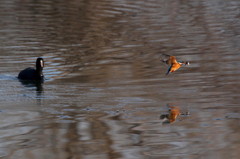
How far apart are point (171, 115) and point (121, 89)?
1.98 metres

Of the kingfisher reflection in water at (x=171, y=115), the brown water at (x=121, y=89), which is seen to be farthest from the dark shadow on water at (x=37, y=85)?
the kingfisher reflection in water at (x=171, y=115)

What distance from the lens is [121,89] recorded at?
35.8 feet

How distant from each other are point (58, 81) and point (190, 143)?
15.5ft

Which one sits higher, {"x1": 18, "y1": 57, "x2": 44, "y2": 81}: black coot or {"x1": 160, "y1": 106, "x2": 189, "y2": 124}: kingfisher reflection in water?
{"x1": 18, "y1": 57, "x2": 44, "y2": 81}: black coot

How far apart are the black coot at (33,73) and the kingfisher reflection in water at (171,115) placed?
3702 millimetres

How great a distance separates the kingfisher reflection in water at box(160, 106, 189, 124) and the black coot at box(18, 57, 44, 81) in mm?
3702

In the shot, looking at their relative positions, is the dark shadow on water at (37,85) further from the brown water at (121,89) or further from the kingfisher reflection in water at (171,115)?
the kingfisher reflection in water at (171,115)

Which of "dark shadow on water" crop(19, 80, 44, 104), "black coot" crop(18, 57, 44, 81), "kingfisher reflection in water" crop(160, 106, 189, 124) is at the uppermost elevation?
"black coot" crop(18, 57, 44, 81)

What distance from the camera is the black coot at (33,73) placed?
12367 millimetres

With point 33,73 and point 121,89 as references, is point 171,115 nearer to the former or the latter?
point 121,89

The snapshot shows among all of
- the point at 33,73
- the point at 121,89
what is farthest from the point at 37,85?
the point at 121,89

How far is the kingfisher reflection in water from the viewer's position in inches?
349

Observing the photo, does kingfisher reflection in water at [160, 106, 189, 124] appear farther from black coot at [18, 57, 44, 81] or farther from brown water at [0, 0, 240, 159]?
black coot at [18, 57, 44, 81]

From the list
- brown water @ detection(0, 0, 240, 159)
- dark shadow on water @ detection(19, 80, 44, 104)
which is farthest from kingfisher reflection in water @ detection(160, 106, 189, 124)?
dark shadow on water @ detection(19, 80, 44, 104)
